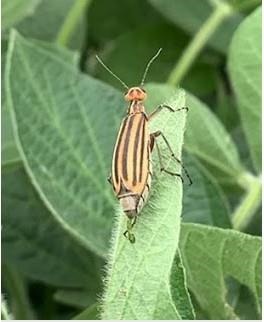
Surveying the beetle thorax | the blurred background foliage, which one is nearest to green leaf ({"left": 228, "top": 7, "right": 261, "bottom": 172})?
the blurred background foliage

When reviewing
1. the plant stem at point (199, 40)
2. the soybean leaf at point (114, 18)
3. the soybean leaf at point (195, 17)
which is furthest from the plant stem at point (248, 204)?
the soybean leaf at point (114, 18)

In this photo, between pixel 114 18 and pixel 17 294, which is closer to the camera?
pixel 17 294

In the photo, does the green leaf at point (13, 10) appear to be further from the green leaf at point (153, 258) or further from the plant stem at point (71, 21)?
the green leaf at point (153, 258)

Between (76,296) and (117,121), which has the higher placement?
(117,121)

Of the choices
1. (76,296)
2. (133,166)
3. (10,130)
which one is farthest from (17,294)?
(133,166)

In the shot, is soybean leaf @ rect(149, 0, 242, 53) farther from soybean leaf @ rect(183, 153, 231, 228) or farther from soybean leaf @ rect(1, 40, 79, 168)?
soybean leaf @ rect(183, 153, 231, 228)

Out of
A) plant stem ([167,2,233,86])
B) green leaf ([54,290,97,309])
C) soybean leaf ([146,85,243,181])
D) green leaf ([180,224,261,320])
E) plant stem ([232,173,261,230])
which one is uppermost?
plant stem ([167,2,233,86])

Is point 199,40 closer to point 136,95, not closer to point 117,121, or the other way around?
point 117,121
